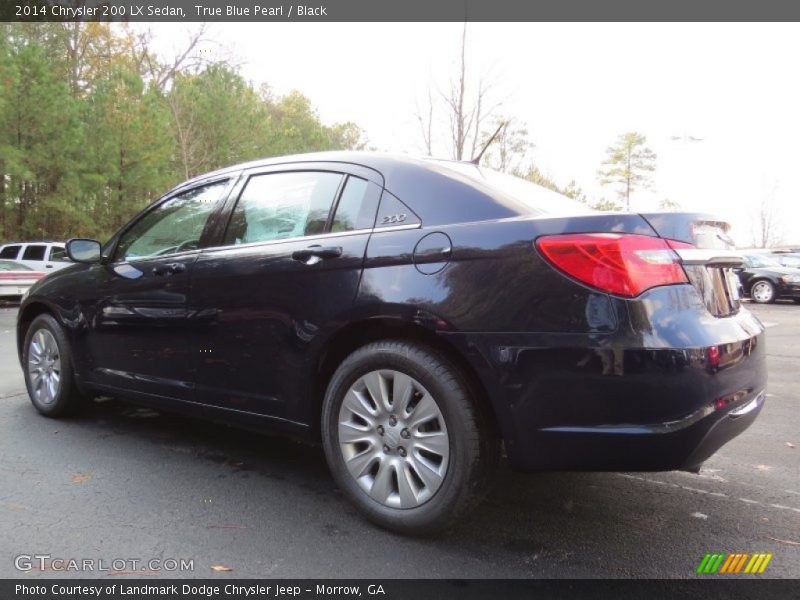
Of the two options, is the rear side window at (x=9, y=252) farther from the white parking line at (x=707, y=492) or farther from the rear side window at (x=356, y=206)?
the white parking line at (x=707, y=492)

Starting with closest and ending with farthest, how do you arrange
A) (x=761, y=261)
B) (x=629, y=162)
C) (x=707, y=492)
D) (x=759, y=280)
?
(x=707, y=492), (x=759, y=280), (x=761, y=261), (x=629, y=162)

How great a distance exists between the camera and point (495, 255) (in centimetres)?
237

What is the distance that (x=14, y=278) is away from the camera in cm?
1495

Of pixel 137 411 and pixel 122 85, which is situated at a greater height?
pixel 122 85

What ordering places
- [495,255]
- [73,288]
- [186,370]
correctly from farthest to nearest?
[73,288] < [186,370] < [495,255]

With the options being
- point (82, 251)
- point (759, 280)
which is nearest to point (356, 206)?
point (82, 251)

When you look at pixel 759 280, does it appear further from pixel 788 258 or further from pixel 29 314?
pixel 29 314

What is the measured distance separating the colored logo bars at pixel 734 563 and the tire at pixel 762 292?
1848 cm

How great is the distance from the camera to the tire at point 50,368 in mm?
4203

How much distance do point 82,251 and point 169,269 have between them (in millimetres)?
1053

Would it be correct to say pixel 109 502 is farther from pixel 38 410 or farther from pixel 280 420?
pixel 38 410

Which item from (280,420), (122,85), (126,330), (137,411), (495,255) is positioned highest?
(122,85)

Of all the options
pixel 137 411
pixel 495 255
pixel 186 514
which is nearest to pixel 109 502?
pixel 186 514

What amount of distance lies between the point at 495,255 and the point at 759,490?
2.07 m
